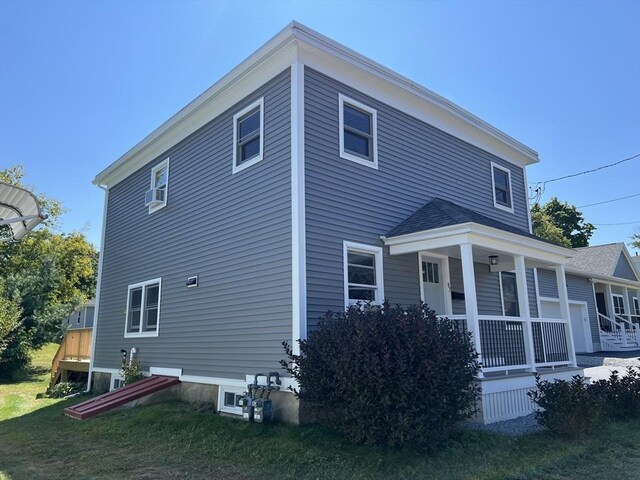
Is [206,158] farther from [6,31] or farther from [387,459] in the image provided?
[6,31]

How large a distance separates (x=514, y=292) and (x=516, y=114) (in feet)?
24.9

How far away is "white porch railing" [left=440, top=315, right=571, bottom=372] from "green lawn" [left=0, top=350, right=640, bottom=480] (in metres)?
1.57

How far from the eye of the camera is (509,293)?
11.9 m

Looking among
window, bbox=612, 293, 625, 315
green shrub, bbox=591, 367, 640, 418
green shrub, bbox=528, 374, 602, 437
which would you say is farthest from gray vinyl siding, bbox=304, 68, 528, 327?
window, bbox=612, 293, 625, 315

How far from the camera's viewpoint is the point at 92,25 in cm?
1213

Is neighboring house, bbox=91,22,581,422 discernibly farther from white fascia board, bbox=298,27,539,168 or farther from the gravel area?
the gravel area

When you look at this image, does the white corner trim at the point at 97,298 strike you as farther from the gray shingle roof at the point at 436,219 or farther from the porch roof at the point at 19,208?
the gray shingle roof at the point at 436,219

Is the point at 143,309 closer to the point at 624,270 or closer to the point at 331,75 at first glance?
the point at 331,75

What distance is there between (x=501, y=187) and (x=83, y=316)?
1867 cm

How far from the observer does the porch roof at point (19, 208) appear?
6.82 meters

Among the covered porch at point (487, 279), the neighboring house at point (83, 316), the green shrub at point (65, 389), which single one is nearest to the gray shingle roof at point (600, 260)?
the covered porch at point (487, 279)

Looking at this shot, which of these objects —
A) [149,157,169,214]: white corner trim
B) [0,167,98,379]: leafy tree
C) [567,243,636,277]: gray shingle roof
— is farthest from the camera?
[567,243,636,277]: gray shingle roof

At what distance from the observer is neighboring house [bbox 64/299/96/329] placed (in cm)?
2117

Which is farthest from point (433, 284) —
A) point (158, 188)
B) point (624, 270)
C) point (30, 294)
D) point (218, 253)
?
point (624, 270)
